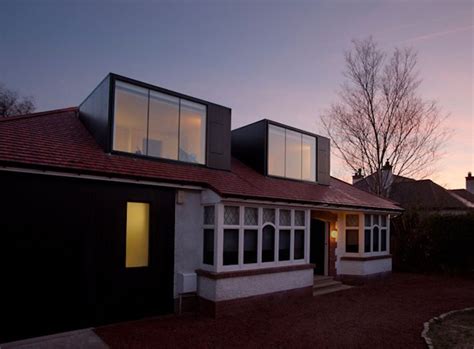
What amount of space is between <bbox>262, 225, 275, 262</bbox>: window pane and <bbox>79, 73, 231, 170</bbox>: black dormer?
2.74m

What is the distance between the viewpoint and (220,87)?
18.0 metres

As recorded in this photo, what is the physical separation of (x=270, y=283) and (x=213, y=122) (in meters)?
5.43

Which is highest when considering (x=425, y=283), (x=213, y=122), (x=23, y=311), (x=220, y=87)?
(x=220, y=87)

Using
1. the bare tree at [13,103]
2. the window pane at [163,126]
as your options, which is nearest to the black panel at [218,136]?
the window pane at [163,126]

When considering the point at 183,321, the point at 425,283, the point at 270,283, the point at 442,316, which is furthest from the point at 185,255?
the point at 425,283

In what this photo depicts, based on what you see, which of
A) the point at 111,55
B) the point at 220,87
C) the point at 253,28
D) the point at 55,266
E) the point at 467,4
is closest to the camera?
the point at 55,266

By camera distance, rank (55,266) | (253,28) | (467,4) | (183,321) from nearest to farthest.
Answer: (55,266), (183,321), (467,4), (253,28)

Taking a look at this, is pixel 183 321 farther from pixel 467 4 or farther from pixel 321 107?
pixel 321 107

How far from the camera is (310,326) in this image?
767 cm

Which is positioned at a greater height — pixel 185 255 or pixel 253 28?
pixel 253 28

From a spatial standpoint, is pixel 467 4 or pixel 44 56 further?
pixel 44 56

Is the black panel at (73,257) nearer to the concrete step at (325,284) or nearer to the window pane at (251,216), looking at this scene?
the window pane at (251,216)

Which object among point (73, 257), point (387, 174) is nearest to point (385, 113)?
point (387, 174)

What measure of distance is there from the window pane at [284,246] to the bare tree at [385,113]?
14.3 m
